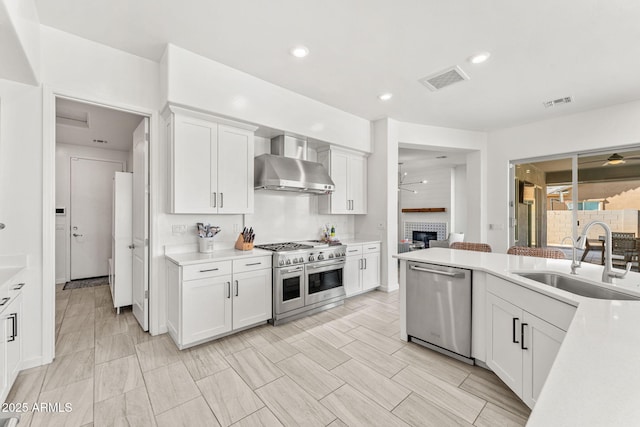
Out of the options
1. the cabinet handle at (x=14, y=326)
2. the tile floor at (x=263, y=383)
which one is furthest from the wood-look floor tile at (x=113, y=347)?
the cabinet handle at (x=14, y=326)

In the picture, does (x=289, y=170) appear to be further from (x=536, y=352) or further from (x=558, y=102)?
(x=558, y=102)

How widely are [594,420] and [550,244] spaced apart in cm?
566

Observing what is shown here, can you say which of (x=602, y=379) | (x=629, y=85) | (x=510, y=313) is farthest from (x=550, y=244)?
(x=602, y=379)

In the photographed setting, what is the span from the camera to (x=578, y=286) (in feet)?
6.39

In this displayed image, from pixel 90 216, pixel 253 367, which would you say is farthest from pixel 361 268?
pixel 90 216

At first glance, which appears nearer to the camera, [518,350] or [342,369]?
[518,350]

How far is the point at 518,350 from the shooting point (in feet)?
6.27

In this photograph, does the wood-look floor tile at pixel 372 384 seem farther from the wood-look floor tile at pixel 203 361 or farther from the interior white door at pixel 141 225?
the interior white door at pixel 141 225

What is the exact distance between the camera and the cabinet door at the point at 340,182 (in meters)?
4.43

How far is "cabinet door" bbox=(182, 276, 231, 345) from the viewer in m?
2.65

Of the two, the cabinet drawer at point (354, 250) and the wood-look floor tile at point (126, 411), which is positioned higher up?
the cabinet drawer at point (354, 250)

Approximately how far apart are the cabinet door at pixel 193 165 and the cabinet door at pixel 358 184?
2302 millimetres

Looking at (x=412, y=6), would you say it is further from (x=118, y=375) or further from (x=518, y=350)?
(x=118, y=375)

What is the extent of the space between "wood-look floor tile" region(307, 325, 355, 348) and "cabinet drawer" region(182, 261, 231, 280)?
1.17 m
